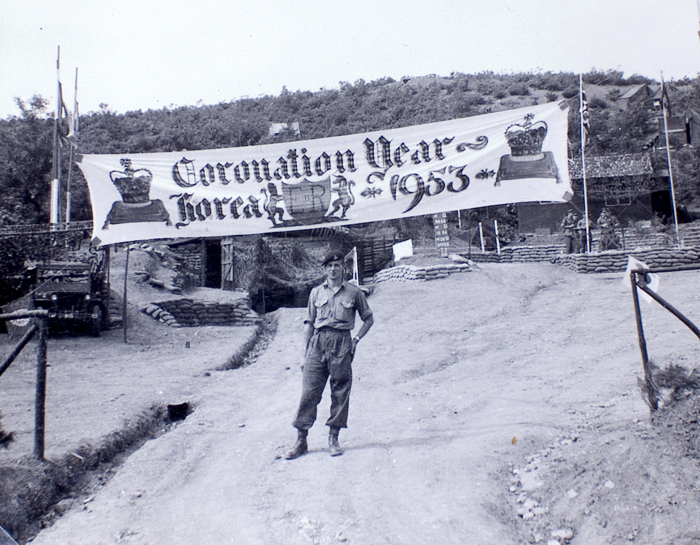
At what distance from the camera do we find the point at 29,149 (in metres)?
22.8

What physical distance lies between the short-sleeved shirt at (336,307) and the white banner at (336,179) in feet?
3.39

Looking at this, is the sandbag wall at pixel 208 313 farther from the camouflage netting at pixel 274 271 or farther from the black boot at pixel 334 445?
the black boot at pixel 334 445

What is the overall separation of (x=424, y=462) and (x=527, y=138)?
314cm

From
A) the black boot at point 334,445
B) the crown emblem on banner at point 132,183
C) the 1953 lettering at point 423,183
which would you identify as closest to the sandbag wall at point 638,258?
the 1953 lettering at point 423,183

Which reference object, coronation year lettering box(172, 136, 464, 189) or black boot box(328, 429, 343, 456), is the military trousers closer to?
black boot box(328, 429, 343, 456)

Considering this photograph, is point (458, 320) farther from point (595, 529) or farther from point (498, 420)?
point (595, 529)

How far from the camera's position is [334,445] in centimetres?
465

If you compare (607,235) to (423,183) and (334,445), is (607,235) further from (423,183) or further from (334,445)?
(334,445)

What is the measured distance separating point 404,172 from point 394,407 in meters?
2.59

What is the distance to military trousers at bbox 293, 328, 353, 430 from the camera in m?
4.68

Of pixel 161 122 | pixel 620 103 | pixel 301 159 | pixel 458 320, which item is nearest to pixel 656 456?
pixel 301 159

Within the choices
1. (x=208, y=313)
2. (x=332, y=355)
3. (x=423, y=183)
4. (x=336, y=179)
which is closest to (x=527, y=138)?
(x=423, y=183)

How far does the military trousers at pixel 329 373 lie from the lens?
4684 millimetres

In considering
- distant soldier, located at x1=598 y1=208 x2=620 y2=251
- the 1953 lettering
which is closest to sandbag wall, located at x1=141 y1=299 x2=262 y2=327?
the 1953 lettering
